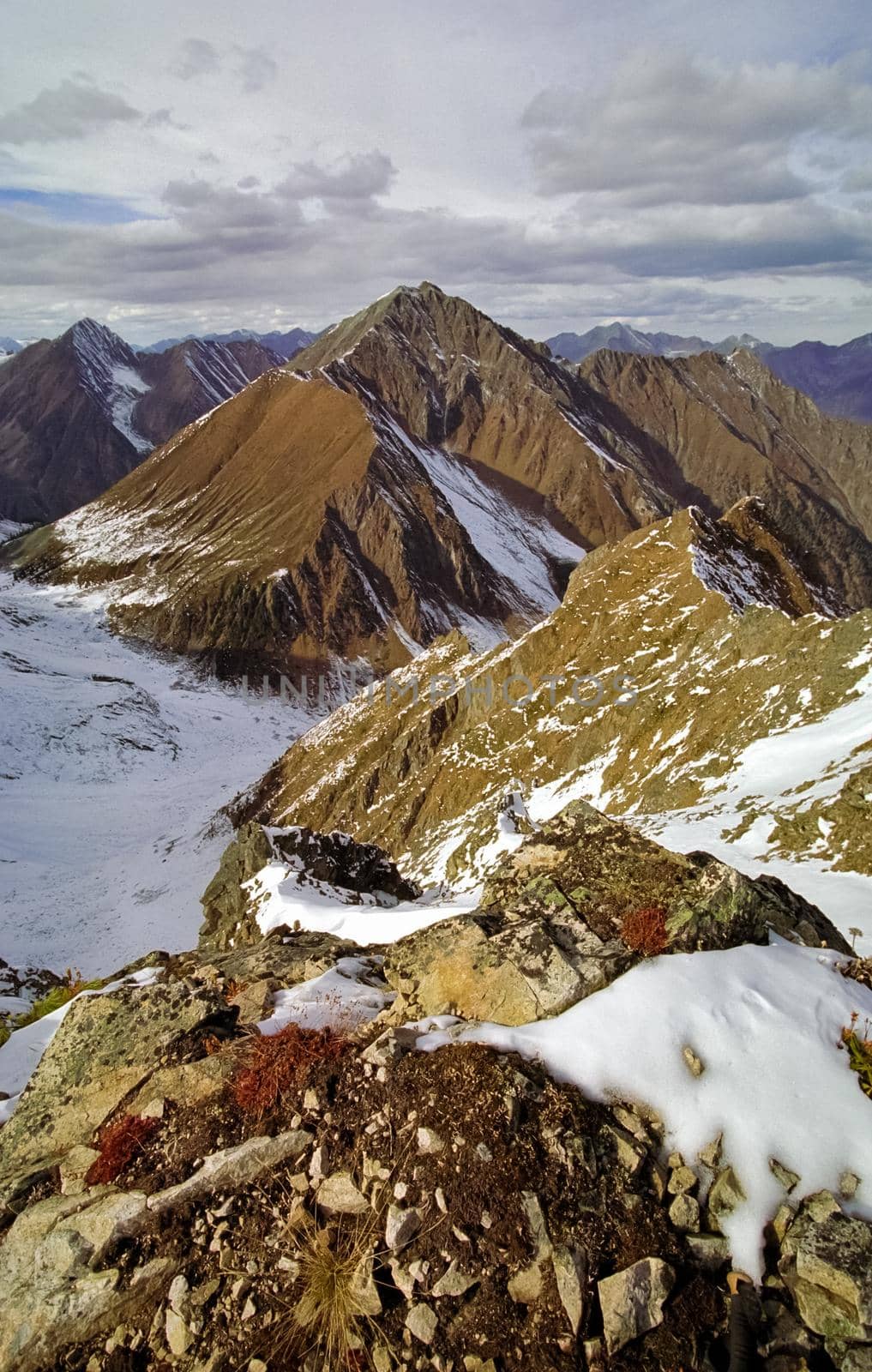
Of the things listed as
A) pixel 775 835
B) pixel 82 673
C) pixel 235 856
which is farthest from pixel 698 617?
pixel 82 673

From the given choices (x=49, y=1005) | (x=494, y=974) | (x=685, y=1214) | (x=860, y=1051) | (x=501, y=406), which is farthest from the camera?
(x=501, y=406)

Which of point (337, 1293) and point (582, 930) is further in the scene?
point (582, 930)

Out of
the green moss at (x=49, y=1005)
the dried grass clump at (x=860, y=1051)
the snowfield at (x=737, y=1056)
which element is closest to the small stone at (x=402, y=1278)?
the snowfield at (x=737, y=1056)

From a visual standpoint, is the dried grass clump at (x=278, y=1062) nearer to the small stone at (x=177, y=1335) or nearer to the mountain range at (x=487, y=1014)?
the mountain range at (x=487, y=1014)

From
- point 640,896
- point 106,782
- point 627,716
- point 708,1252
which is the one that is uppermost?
point 640,896

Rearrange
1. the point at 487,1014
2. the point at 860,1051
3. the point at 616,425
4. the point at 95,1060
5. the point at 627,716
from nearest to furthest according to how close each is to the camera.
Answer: the point at 860,1051 < the point at 487,1014 < the point at 95,1060 < the point at 627,716 < the point at 616,425

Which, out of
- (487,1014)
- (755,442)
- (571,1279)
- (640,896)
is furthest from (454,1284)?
(755,442)

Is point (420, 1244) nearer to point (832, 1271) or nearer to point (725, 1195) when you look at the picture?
point (725, 1195)

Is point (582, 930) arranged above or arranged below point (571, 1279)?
above
